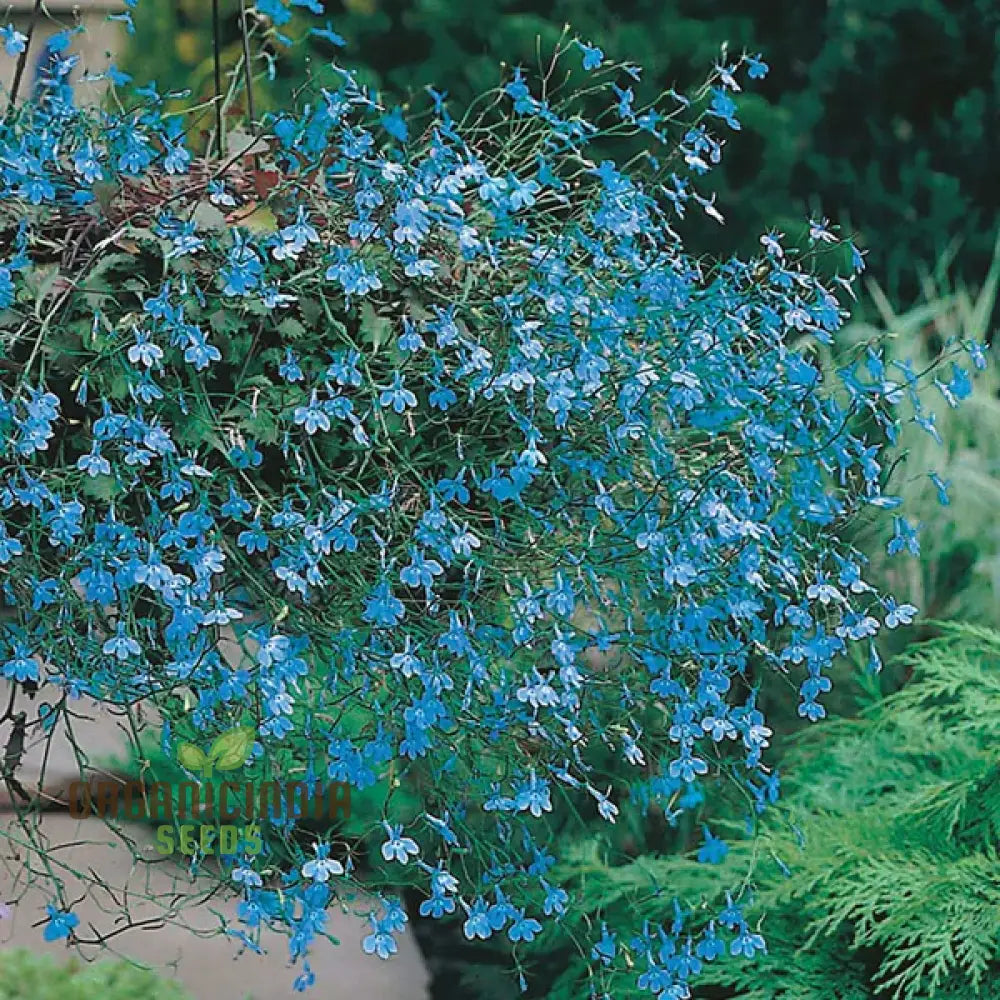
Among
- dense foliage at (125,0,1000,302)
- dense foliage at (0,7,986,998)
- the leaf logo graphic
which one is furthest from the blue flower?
dense foliage at (125,0,1000,302)

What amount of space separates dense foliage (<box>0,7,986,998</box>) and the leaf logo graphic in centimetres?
1

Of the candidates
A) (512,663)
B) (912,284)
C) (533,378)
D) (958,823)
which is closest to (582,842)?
(958,823)

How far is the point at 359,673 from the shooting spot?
1303 millimetres

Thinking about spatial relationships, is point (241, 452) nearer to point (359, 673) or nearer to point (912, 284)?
point (359, 673)

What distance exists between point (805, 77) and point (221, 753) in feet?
10.2

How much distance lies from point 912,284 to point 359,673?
298 centimetres

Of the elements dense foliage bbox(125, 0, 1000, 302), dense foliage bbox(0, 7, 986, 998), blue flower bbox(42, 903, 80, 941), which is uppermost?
dense foliage bbox(125, 0, 1000, 302)

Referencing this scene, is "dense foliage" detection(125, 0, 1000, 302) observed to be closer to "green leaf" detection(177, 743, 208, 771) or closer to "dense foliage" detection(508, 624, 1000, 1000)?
"dense foliage" detection(508, 624, 1000, 1000)

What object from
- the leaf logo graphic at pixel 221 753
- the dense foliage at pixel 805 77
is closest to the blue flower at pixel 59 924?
the leaf logo graphic at pixel 221 753

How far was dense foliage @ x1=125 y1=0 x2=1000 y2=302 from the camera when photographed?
370cm

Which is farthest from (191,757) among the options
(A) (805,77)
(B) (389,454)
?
(A) (805,77)

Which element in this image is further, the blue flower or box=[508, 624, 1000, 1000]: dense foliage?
box=[508, 624, 1000, 1000]: dense foliage

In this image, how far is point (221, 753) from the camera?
4.28ft

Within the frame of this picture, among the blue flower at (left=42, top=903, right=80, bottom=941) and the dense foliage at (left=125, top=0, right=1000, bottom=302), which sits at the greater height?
the dense foliage at (left=125, top=0, right=1000, bottom=302)
